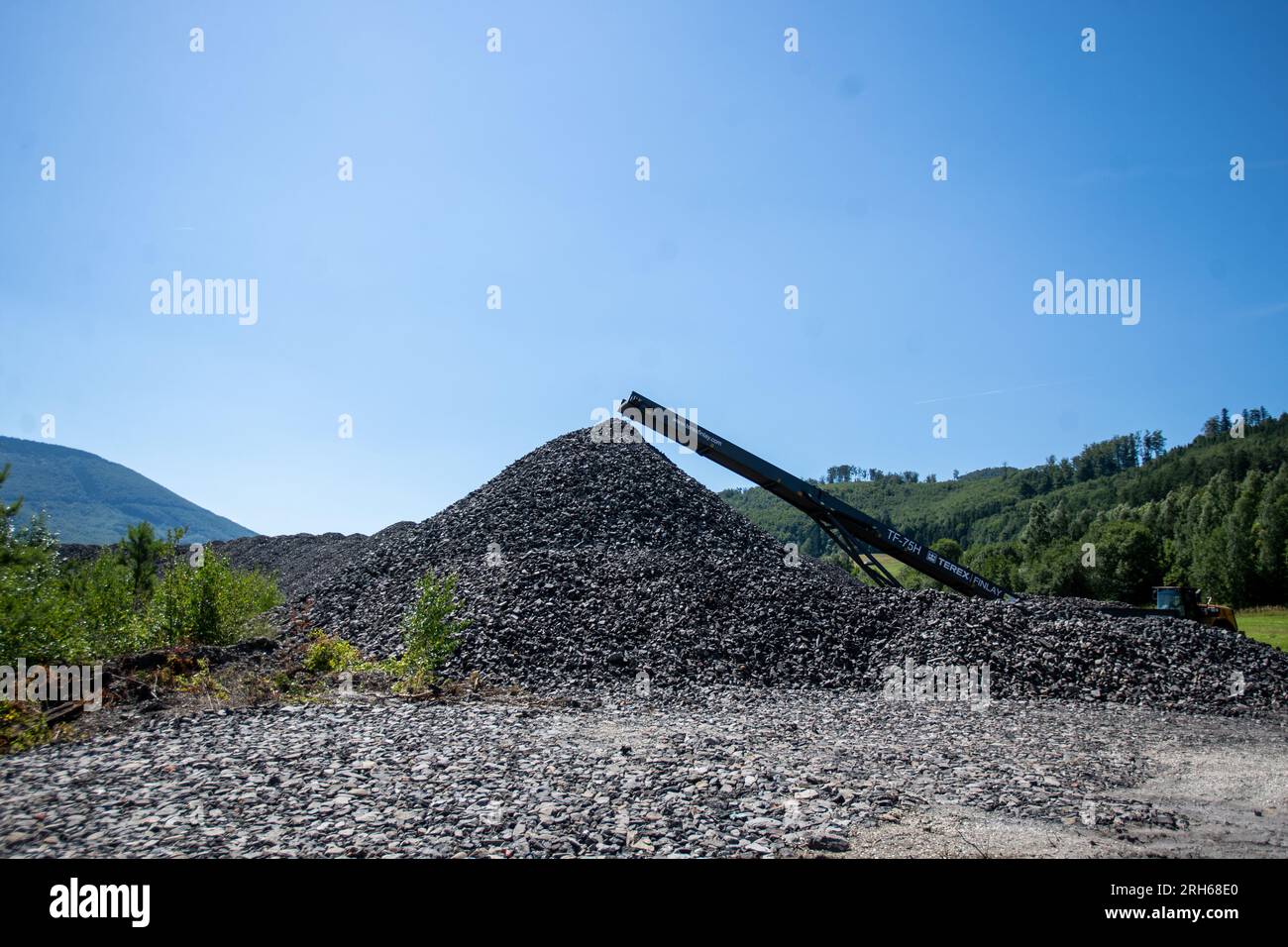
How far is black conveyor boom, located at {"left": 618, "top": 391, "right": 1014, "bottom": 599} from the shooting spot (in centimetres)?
1788

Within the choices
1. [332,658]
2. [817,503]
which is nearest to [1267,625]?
[817,503]

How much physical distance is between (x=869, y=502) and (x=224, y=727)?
17336 centimetres

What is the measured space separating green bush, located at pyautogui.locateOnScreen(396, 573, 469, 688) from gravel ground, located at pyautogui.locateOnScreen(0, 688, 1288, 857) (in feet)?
6.86

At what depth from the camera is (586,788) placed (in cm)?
681

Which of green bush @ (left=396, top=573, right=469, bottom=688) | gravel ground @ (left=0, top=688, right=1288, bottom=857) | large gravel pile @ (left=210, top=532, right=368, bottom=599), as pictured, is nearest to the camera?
gravel ground @ (left=0, top=688, right=1288, bottom=857)

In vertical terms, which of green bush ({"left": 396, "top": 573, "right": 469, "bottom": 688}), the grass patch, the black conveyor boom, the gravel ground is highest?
the black conveyor boom

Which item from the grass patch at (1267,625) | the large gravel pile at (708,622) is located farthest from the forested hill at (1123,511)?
the large gravel pile at (708,622)

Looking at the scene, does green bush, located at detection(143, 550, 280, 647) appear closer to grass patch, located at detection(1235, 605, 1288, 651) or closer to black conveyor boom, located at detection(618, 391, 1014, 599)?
black conveyor boom, located at detection(618, 391, 1014, 599)

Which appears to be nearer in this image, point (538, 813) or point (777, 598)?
point (538, 813)

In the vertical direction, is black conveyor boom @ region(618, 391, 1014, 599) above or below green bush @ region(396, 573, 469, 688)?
above

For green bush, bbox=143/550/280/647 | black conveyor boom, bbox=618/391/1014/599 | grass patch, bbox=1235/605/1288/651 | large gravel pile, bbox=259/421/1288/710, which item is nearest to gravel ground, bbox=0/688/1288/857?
large gravel pile, bbox=259/421/1288/710
